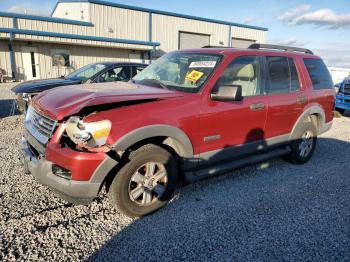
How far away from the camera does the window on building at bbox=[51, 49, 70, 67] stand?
2306 centimetres

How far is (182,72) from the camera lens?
4.06 meters

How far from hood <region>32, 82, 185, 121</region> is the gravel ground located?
1170 millimetres

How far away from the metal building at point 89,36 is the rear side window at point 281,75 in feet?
67.8

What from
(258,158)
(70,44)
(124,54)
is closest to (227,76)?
(258,158)

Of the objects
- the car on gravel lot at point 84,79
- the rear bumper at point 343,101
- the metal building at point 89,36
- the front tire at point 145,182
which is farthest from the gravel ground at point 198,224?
the metal building at point 89,36

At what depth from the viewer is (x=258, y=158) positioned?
4.45m

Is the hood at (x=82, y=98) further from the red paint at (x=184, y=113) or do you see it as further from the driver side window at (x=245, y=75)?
the driver side window at (x=245, y=75)

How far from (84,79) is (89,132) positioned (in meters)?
5.32

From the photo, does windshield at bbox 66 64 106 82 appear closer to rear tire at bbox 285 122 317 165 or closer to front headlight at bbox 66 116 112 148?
front headlight at bbox 66 116 112 148

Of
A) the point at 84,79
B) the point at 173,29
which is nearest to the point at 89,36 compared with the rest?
the point at 173,29

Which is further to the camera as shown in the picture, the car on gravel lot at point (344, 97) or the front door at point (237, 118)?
the car on gravel lot at point (344, 97)

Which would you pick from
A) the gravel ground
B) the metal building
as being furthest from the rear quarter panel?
the metal building

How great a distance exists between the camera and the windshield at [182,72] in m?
3.79

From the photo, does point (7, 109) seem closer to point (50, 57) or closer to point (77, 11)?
point (50, 57)
